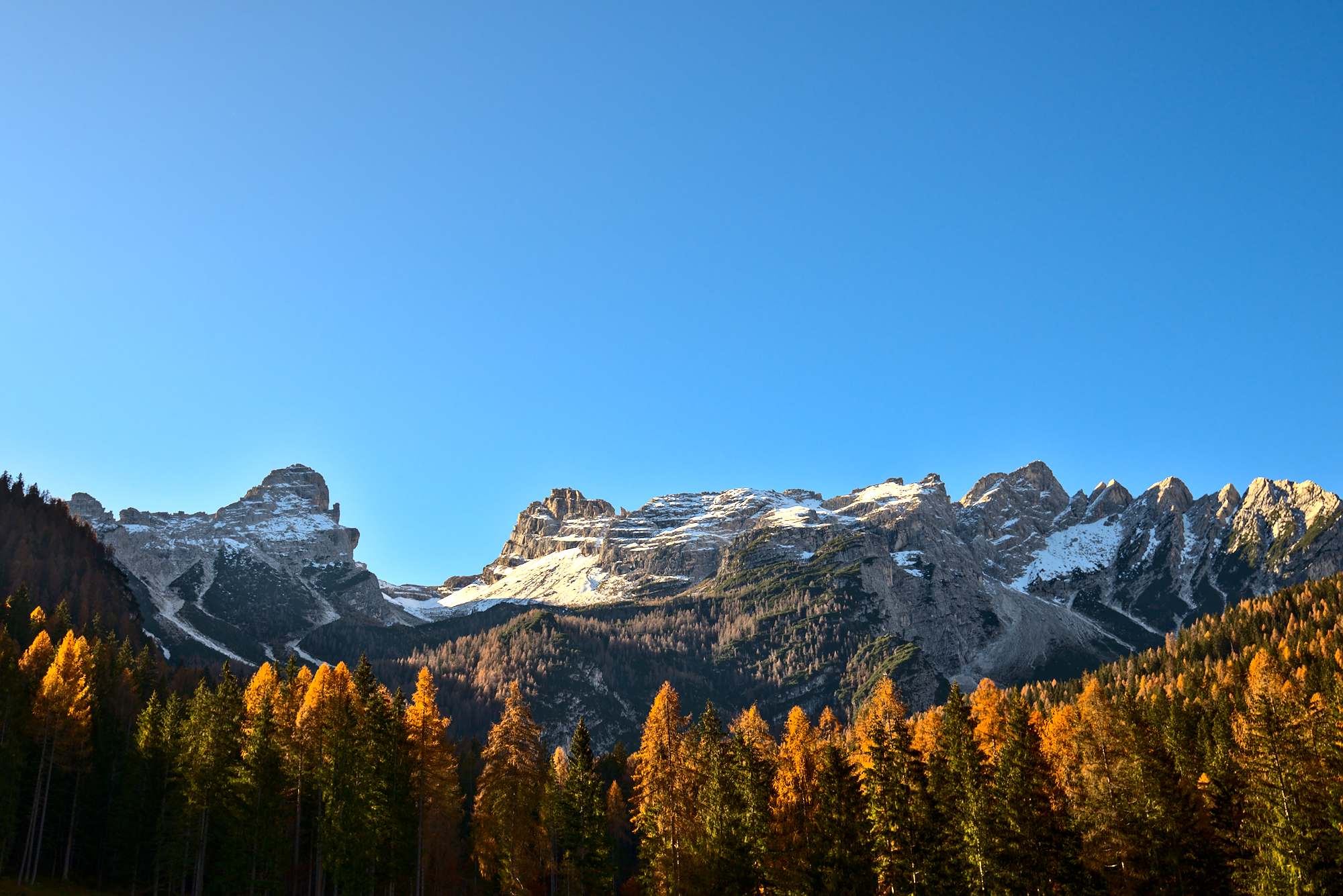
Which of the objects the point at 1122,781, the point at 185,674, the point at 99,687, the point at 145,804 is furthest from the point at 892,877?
the point at 185,674

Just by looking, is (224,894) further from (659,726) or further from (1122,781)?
(1122,781)

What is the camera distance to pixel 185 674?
457 feet

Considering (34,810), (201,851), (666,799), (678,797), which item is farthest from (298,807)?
(678,797)

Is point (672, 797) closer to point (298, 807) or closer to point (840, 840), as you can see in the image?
point (840, 840)

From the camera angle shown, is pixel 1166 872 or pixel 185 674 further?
pixel 185 674

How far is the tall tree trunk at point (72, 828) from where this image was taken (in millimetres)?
73562

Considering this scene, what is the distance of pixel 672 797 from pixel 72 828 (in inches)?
2036

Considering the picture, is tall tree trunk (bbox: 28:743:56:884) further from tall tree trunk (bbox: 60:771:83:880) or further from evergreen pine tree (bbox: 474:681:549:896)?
evergreen pine tree (bbox: 474:681:549:896)

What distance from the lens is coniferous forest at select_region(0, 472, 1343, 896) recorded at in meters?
54.0

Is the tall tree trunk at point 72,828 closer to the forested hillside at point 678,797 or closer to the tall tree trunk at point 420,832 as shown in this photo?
the forested hillside at point 678,797

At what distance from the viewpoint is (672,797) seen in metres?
60.7

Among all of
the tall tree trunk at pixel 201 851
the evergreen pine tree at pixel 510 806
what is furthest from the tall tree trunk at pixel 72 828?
the evergreen pine tree at pixel 510 806

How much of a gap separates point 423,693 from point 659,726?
59.1ft

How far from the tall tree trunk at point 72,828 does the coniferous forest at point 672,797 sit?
0.34 m
